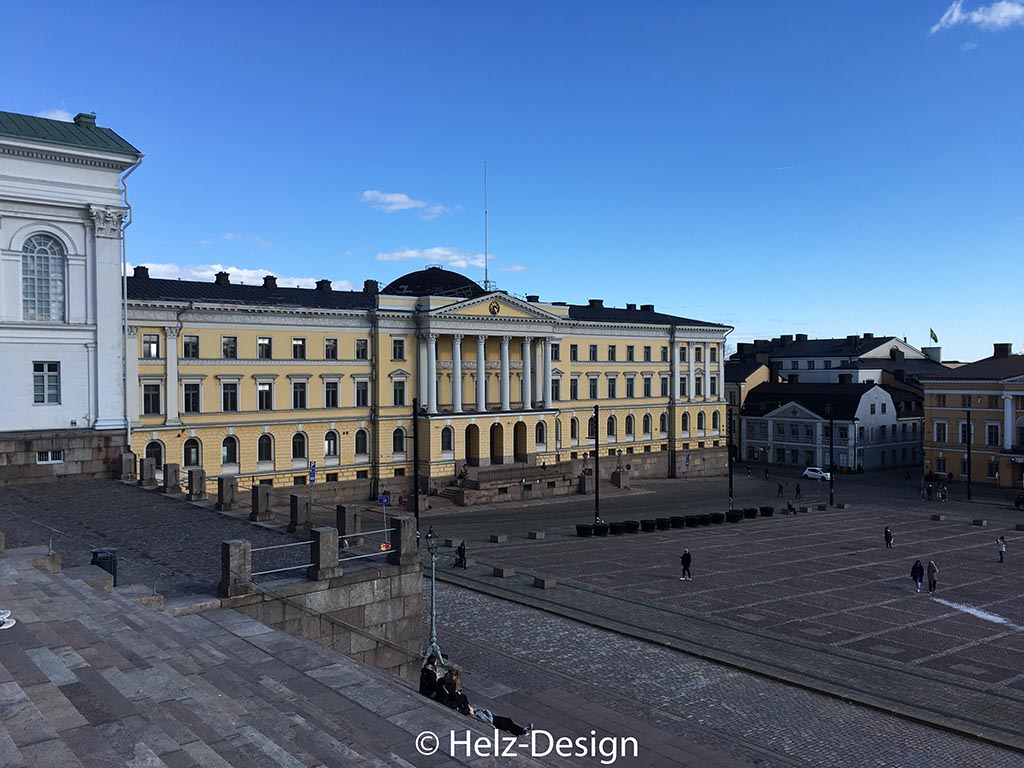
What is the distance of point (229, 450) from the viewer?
5175 cm

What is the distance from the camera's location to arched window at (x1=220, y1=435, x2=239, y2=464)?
51281mm

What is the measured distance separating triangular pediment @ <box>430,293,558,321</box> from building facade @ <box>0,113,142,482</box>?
26.8 metres

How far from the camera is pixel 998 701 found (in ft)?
61.7

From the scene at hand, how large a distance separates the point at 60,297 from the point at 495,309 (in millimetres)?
33528

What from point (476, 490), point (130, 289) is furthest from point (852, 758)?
point (130, 289)

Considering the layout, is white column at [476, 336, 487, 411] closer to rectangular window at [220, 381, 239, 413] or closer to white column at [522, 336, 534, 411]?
white column at [522, 336, 534, 411]

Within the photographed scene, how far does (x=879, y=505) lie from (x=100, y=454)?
168 feet

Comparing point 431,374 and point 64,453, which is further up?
point 431,374

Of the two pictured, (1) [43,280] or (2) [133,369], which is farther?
(2) [133,369]

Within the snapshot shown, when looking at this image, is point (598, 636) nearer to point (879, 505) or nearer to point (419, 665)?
point (419, 665)

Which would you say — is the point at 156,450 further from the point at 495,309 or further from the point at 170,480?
the point at 495,309

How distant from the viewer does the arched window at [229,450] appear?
5128cm

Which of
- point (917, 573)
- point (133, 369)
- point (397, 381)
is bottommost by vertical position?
point (917, 573)

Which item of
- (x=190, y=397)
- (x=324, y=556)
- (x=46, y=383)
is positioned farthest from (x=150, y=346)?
(x=324, y=556)
